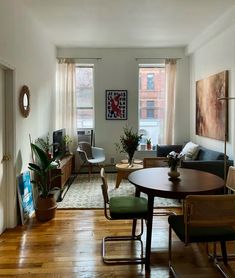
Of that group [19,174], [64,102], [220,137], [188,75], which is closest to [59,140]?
[64,102]

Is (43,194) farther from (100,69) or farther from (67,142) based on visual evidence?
(100,69)

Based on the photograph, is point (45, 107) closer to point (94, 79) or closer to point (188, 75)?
point (94, 79)

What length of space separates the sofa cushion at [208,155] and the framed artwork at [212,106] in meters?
0.30

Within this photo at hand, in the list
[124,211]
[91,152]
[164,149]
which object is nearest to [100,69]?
[91,152]

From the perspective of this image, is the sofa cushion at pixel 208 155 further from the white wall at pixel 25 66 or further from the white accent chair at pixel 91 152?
the white wall at pixel 25 66

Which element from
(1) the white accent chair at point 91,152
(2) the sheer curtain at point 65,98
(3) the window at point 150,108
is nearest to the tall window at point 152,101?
(3) the window at point 150,108

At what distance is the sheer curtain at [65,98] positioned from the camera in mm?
6707

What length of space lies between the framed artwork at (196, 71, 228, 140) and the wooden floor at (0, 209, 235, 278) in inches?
82.1

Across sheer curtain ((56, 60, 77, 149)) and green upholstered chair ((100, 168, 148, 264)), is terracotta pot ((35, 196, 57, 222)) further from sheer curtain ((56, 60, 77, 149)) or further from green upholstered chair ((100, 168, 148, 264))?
sheer curtain ((56, 60, 77, 149))

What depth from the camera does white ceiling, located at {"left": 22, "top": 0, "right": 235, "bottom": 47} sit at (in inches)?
161

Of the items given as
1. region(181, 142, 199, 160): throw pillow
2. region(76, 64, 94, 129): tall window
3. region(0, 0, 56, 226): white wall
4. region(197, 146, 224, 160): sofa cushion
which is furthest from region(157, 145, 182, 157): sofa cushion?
region(0, 0, 56, 226): white wall

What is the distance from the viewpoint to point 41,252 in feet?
9.76

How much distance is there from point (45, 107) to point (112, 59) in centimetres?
232

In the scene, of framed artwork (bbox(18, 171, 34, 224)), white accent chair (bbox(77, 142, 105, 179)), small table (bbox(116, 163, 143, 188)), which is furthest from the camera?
white accent chair (bbox(77, 142, 105, 179))
